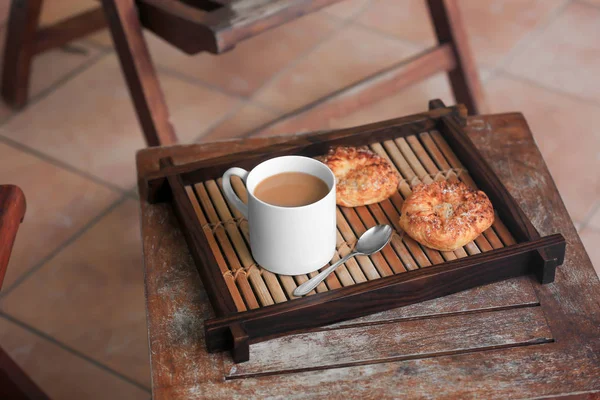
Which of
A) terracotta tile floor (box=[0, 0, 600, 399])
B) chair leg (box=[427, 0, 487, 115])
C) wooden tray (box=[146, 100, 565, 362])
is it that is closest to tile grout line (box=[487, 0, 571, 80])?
terracotta tile floor (box=[0, 0, 600, 399])

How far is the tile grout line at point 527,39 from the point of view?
101 inches

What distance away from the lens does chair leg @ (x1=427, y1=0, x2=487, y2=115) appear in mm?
2033

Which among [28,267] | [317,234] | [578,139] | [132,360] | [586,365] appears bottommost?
[578,139]

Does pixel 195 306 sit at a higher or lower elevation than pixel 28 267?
higher

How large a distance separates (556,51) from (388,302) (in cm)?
182

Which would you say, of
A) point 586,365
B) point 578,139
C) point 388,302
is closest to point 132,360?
point 388,302

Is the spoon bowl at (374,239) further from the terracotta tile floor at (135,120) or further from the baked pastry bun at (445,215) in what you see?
the terracotta tile floor at (135,120)

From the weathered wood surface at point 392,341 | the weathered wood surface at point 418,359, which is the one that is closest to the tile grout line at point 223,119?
the weathered wood surface at point 418,359

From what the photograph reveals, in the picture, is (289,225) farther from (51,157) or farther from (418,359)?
(51,157)

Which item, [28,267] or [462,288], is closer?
[462,288]

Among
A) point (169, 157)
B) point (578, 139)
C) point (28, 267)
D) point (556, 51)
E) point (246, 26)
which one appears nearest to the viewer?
point (169, 157)

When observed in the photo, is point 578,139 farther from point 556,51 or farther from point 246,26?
point 246,26

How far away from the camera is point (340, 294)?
1031mm

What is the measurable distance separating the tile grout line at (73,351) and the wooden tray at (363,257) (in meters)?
0.61
